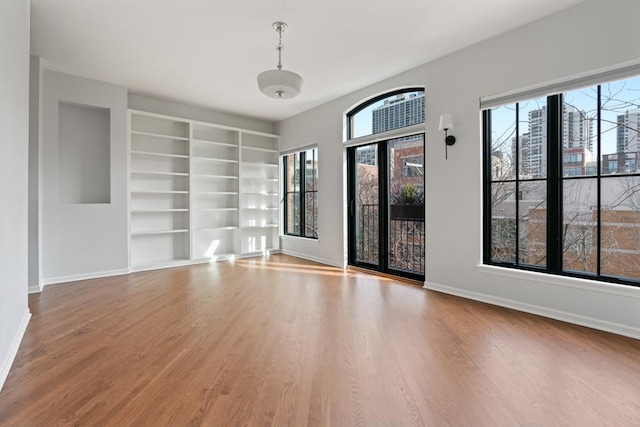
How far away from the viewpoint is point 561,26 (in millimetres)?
2986

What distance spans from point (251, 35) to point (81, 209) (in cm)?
341

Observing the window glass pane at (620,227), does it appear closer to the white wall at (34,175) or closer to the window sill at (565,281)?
the window sill at (565,281)

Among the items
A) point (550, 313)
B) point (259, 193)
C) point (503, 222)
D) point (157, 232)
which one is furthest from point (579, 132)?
point (157, 232)

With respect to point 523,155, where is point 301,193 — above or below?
below

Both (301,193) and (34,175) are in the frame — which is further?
(301,193)

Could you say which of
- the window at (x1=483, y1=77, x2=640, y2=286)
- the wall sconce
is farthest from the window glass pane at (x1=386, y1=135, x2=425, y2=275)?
the window at (x1=483, y1=77, x2=640, y2=286)

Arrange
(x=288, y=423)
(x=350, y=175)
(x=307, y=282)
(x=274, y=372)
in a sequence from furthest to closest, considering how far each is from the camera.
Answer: (x=350, y=175) → (x=307, y=282) → (x=274, y=372) → (x=288, y=423)

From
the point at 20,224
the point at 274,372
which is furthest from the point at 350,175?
the point at 20,224

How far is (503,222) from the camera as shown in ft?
11.6

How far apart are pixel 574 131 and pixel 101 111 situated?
6049 millimetres

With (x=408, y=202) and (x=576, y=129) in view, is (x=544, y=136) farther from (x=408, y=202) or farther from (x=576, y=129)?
(x=408, y=202)

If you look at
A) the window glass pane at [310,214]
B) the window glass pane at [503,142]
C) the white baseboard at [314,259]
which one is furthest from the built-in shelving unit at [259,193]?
the window glass pane at [503,142]

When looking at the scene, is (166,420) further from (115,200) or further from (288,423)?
(115,200)

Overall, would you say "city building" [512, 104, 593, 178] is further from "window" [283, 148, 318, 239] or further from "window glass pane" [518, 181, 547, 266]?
"window" [283, 148, 318, 239]
